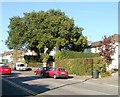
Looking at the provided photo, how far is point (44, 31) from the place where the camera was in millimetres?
68750

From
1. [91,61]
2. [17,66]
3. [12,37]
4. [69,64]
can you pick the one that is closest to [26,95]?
[91,61]

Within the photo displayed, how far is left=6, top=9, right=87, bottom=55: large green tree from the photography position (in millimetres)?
68625

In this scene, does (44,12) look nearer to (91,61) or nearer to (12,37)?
(12,37)

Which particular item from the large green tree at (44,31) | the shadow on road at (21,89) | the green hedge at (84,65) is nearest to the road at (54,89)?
the shadow on road at (21,89)

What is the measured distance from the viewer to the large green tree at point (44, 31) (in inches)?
2702

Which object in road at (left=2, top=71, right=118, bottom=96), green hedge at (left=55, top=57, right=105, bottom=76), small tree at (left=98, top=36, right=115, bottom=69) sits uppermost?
small tree at (left=98, top=36, right=115, bottom=69)

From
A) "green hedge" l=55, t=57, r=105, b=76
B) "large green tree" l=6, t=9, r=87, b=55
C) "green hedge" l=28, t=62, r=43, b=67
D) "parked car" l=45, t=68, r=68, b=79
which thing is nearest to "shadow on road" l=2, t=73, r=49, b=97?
"parked car" l=45, t=68, r=68, b=79

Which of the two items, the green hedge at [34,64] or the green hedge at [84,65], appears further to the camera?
the green hedge at [34,64]

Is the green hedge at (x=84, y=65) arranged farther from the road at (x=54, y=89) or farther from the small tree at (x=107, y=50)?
the road at (x=54, y=89)

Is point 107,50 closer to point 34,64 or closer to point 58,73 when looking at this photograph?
point 58,73

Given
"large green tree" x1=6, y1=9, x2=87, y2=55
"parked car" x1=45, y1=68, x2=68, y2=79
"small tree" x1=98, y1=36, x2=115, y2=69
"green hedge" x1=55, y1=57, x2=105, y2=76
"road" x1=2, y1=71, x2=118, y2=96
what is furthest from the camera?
"large green tree" x1=6, y1=9, x2=87, y2=55

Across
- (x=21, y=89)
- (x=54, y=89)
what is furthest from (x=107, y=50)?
(x=21, y=89)

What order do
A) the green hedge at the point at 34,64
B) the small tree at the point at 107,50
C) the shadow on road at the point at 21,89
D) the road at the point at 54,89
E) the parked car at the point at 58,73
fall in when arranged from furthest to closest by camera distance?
the green hedge at the point at 34,64 → the small tree at the point at 107,50 → the parked car at the point at 58,73 → the road at the point at 54,89 → the shadow on road at the point at 21,89

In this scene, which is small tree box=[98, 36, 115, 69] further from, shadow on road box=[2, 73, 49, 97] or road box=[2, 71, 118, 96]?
shadow on road box=[2, 73, 49, 97]
